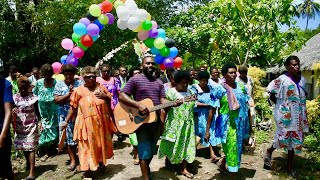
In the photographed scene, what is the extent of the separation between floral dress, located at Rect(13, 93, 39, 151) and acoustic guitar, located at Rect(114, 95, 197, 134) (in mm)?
1609

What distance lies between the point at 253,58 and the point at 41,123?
8725 mm

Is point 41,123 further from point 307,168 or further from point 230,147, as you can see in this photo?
point 307,168

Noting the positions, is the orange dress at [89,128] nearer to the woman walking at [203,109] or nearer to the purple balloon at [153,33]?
the woman walking at [203,109]

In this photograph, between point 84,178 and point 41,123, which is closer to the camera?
point 84,178

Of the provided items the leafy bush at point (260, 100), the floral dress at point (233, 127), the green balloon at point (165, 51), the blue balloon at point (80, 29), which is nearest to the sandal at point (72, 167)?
the floral dress at point (233, 127)

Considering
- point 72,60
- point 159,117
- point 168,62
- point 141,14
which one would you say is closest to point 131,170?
point 159,117

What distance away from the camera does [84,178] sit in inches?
195

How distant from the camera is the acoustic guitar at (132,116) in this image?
14.1 feet

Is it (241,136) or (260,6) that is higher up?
(260,6)

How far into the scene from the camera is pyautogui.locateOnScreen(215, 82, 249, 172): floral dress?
191 inches

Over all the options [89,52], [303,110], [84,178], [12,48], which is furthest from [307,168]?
[12,48]

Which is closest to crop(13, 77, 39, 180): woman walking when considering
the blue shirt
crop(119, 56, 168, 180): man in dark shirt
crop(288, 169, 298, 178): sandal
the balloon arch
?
the blue shirt

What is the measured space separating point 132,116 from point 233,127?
154cm

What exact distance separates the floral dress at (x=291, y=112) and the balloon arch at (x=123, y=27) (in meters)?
3.17
